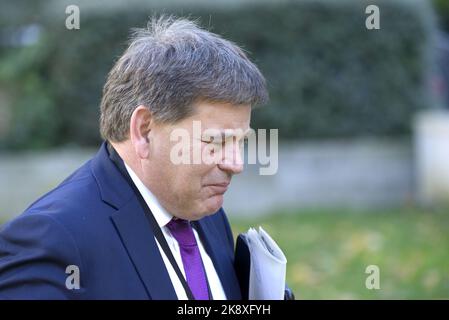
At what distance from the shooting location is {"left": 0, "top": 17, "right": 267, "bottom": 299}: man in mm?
1949

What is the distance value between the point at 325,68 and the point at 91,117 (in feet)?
8.71

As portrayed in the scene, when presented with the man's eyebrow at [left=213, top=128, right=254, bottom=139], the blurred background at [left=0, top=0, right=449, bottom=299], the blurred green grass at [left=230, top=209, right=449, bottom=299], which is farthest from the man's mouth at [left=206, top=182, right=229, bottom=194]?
the blurred background at [left=0, top=0, right=449, bottom=299]

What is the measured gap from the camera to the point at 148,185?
2.18 metres

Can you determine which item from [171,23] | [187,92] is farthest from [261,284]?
[171,23]

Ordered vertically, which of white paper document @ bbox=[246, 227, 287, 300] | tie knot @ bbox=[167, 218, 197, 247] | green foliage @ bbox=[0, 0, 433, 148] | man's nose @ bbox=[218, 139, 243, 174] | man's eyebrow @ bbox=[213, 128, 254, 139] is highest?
green foliage @ bbox=[0, 0, 433, 148]

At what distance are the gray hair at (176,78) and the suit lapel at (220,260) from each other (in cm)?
43

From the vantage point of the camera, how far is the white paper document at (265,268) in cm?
225

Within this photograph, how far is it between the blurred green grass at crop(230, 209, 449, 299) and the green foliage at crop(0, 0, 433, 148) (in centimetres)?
121

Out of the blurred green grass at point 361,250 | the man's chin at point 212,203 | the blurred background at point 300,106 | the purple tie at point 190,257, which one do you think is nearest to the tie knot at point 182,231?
the purple tie at point 190,257

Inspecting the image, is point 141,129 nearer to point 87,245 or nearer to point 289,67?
point 87,245

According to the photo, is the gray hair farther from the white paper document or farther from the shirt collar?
the white paper document

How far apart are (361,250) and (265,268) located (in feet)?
14.0

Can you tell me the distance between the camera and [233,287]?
2398 mm
